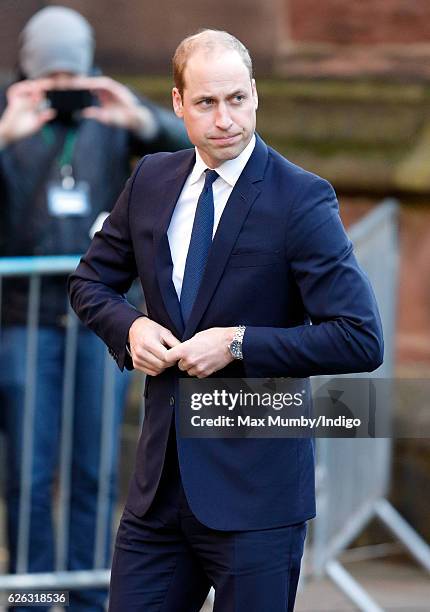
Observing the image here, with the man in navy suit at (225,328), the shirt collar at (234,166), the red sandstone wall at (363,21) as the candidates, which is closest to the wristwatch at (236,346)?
the man in navy suit at (225,328)

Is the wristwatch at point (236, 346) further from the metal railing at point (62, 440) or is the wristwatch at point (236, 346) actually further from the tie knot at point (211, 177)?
the metal railing at point (62, 440)

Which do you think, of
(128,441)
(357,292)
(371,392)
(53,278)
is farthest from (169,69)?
(357,292)

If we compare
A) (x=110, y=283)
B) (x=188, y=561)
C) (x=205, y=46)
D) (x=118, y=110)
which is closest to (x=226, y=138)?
(x=205, y=46)

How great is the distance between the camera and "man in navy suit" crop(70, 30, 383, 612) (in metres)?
3.11

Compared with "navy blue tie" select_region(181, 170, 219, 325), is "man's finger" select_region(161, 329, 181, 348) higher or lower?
lower

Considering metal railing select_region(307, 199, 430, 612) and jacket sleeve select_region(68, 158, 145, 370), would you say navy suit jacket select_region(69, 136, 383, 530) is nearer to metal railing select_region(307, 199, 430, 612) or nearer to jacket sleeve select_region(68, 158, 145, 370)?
jacket sleeve select_region(68, 158, 145, 370)

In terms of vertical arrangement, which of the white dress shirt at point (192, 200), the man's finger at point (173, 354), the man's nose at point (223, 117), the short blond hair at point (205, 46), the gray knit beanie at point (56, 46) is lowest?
the man's finger at point (173, 354)

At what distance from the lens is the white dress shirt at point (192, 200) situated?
10.6 ft

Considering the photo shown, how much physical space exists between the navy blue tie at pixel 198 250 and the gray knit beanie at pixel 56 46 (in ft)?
7.04

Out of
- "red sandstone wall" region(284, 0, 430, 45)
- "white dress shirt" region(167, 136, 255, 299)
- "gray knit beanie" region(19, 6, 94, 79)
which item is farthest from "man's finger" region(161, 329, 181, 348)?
"red sandstone wall" region(284, 0, 430, 45)

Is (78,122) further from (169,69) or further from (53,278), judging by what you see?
(169,69)

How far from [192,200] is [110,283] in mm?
305

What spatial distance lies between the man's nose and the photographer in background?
2.01 m

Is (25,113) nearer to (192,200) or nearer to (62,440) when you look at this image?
(62,440)
